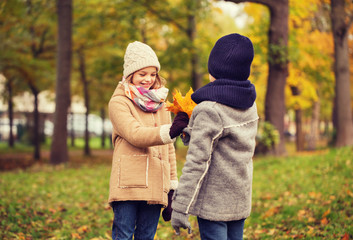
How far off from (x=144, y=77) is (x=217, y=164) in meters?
1.03

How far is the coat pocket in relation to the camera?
110 inches

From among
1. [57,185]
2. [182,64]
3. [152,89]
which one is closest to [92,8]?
[182,64]

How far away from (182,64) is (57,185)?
31.5 feet

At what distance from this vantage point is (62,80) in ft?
41.4

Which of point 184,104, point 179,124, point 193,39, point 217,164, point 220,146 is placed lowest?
point 217,164

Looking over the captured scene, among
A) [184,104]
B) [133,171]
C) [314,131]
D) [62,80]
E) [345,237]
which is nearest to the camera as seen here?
[184,104]

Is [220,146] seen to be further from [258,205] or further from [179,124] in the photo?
[258,205]

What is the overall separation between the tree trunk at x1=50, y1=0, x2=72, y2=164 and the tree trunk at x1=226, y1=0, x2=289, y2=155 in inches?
256

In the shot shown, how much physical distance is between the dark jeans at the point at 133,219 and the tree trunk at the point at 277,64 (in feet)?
30.6

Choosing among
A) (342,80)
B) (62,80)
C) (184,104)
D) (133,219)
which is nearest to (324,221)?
(133,219)

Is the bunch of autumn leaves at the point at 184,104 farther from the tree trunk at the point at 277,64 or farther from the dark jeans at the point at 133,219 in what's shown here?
the tree trunk at the point at 277,64

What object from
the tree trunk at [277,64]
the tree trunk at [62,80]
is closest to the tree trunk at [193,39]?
the tree trunk at [277,64]

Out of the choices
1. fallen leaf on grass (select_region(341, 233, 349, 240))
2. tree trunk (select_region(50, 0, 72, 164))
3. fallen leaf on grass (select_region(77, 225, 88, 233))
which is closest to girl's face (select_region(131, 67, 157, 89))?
fallen leaf on grass (select_region(341, 233, 349, 240))

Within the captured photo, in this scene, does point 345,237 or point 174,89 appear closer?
point 174,89
